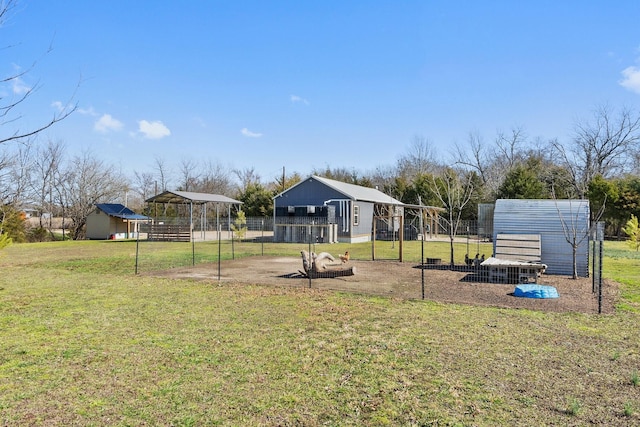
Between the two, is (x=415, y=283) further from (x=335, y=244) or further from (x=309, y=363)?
(x=335, y=244)

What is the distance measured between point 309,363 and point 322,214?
24.0 meters

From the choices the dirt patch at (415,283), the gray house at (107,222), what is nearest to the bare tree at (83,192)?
the gray house at (107,222)

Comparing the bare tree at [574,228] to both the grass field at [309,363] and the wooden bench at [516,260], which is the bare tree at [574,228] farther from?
the grass field at [309,363]

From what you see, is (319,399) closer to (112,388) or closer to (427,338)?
(112,388)

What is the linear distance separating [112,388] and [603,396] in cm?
515

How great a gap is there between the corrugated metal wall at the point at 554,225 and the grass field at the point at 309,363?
14.7ft

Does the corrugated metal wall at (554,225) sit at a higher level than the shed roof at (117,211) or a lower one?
lower

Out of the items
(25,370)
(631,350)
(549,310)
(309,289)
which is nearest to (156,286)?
(309,289)

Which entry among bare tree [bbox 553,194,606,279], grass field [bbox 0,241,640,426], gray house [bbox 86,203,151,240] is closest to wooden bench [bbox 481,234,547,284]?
bare tree [bbox 553,194,606,279]

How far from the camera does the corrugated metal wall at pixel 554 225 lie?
13312 millimetres

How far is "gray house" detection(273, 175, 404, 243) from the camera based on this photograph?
93.4 ft

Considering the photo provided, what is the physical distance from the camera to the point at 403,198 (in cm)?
4144

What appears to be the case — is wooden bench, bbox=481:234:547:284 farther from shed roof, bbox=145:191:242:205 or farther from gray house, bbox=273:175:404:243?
shed roof, bbox=145:191:242:205

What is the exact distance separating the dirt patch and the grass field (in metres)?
0.82
